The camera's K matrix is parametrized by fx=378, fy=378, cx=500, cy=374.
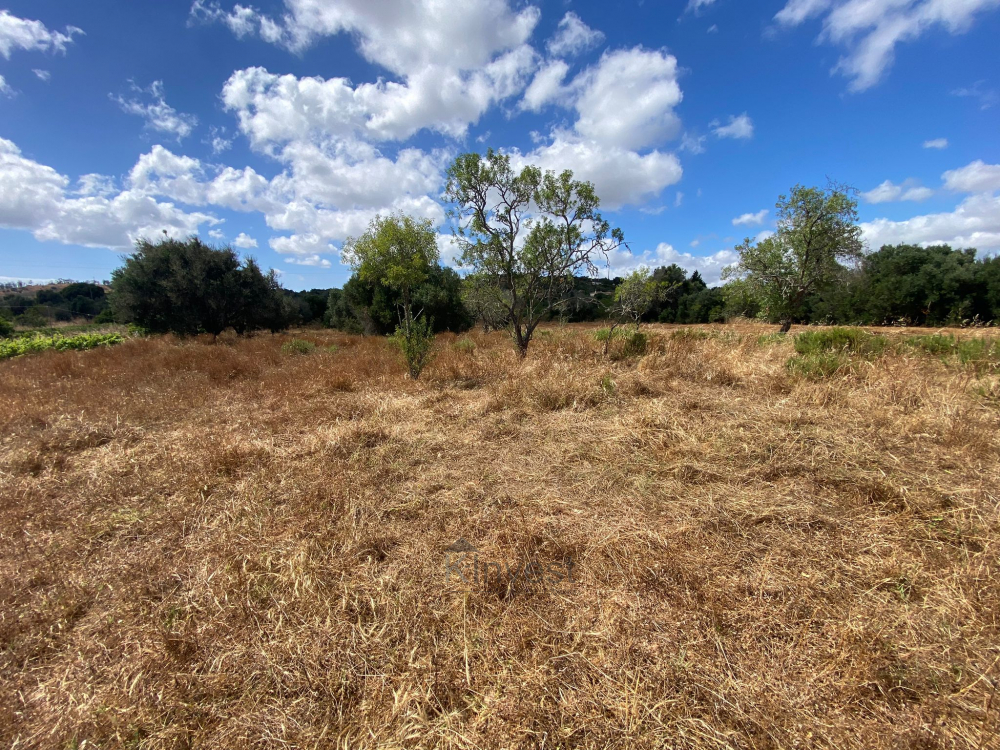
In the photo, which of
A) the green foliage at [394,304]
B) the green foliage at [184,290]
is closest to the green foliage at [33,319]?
the green foliage at [184,290]

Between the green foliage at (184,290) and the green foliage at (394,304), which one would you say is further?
the green foliage at (394,304)

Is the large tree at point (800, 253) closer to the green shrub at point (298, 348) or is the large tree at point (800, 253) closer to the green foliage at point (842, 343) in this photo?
the green foliage at point (842, 343)

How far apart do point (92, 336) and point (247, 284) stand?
6.37 m

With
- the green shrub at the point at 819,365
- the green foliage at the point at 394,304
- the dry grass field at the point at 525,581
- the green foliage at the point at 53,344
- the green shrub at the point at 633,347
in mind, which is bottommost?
the dry grass field at the point at 525,581

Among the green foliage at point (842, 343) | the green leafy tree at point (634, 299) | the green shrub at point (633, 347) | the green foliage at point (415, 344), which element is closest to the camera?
the green foliage at point (842, 343)

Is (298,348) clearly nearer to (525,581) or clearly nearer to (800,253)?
(525,581)

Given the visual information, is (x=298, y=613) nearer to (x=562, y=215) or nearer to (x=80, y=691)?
(x=80, y=691)

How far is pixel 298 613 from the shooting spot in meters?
1.97

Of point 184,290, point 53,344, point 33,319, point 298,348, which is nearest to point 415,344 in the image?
point 298,348

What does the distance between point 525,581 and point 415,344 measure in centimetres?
537

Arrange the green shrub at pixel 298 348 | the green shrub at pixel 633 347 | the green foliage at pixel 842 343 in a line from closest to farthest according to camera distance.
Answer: the green foliage at pixel 842 343 → the green shrub at pixel 633 347 → the green shrub at pixel 298 348

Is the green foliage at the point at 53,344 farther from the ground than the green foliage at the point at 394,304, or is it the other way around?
the green foliage at the point at 394,304

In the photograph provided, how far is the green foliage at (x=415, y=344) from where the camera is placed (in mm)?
6883

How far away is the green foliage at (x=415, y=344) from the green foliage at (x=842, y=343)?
628 centimetres
